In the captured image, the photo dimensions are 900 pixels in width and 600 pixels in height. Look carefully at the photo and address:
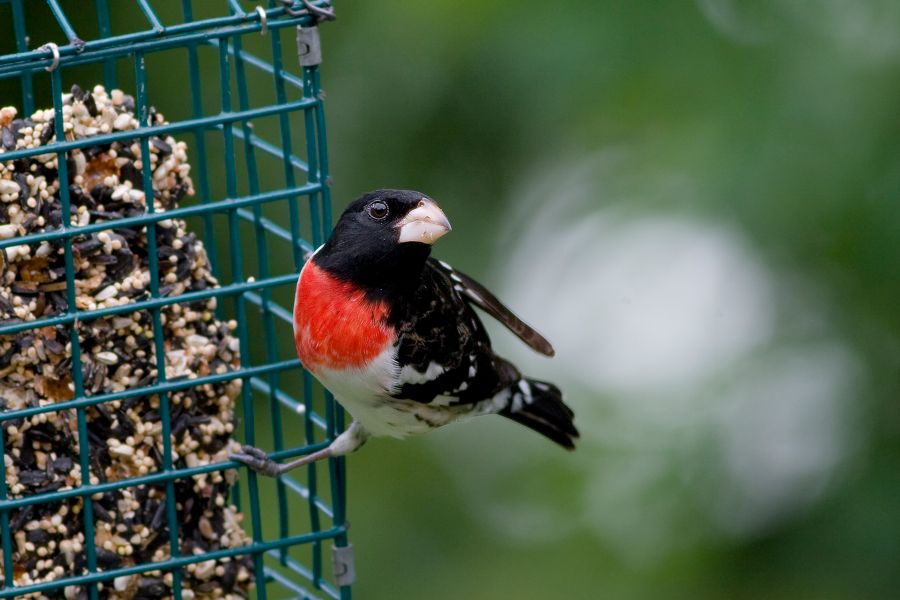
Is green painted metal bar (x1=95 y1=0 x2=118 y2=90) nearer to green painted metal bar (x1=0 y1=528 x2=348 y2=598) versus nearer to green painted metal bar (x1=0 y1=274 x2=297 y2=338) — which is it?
green painted metal bar (x1=0 y1=274 x2=297 y2=338)

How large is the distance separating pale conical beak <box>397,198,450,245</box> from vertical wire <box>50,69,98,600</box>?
0.92 meters


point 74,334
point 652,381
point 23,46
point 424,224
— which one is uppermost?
point 23,46

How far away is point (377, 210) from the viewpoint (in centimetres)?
436

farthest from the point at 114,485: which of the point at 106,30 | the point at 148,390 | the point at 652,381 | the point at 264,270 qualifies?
the point at 652,381

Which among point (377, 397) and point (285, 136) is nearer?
point (377, 397)

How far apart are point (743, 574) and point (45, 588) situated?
8.34 feet

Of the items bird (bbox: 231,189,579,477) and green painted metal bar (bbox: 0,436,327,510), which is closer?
green painted metal bar (bbox: 0,436,327,510)

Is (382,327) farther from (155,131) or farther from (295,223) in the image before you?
(155,131)

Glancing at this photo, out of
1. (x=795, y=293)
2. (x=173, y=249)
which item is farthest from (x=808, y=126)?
(x=173, y=249)

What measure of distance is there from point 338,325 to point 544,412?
1.16 metres

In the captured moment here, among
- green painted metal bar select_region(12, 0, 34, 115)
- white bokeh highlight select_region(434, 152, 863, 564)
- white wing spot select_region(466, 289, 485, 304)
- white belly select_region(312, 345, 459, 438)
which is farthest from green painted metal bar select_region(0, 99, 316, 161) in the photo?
white bokeh highlight select_region(434, 152, 863, 564)

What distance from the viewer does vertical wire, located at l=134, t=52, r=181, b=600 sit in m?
4.08

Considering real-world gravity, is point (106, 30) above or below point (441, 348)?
above

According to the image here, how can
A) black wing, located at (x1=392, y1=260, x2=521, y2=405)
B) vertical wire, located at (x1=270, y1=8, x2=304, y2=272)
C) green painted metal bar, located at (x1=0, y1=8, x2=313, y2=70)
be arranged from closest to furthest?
green painted metal bar, located at (x1=0, y1=8, x2=313, y2=70), vertical wire, located at (x1=270, y1=8, x2=304, y2=272), black wing, located at (x1=392, y1=260, x2=521, y2=405)
